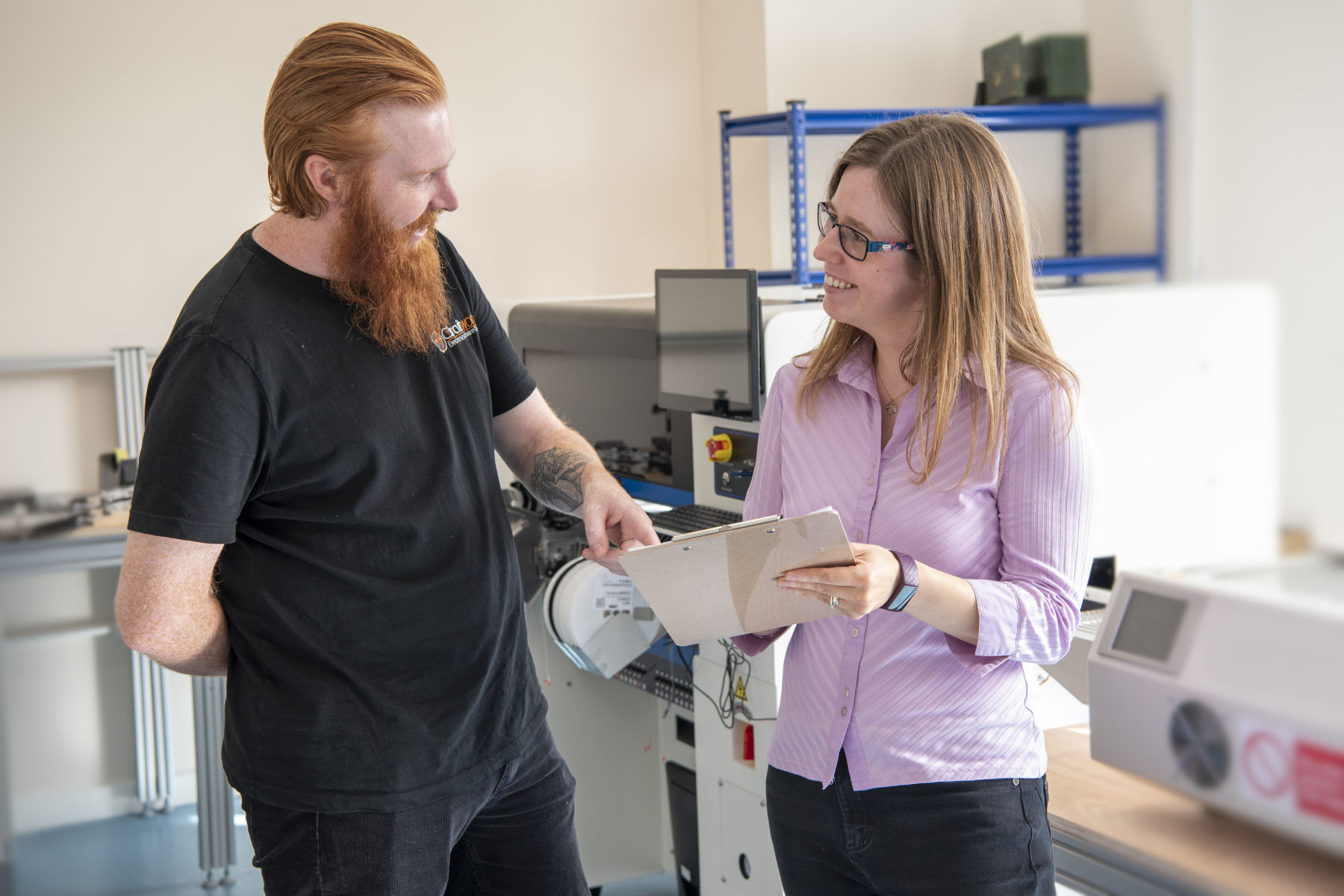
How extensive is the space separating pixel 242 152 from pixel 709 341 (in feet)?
6.61

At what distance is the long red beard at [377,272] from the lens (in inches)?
43.1

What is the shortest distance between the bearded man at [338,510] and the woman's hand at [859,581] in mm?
391

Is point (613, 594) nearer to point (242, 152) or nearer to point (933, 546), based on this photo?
point (933, 546)

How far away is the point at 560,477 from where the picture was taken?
1.34 metres

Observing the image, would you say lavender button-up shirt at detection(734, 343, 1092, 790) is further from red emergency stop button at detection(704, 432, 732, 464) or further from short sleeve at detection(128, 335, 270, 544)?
red emergency stop button at detection(704, 432, 732, 464)

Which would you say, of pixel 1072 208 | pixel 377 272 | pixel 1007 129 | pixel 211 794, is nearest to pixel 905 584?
pixel 377 272

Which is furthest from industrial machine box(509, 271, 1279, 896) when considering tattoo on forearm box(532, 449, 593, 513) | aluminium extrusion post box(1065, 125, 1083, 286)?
aluminium extrusion post box(1065, 125, 1083, 286)

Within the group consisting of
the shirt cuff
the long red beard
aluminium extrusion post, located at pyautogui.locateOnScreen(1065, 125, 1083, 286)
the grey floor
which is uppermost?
aluminium extrusion post, located at pyautogui.locateOnScreen(1065, 125, 1083, 286)

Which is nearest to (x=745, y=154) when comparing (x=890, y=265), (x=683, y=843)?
(x=683, y=843)

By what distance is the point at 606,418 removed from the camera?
2.43 meters

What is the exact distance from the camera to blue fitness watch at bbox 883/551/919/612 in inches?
40.5

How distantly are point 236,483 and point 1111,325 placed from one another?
5.47ft

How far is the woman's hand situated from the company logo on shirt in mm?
476

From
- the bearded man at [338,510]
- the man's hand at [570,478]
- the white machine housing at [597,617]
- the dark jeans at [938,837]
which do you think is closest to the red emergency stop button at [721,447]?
the white machine housing at [597,617]
